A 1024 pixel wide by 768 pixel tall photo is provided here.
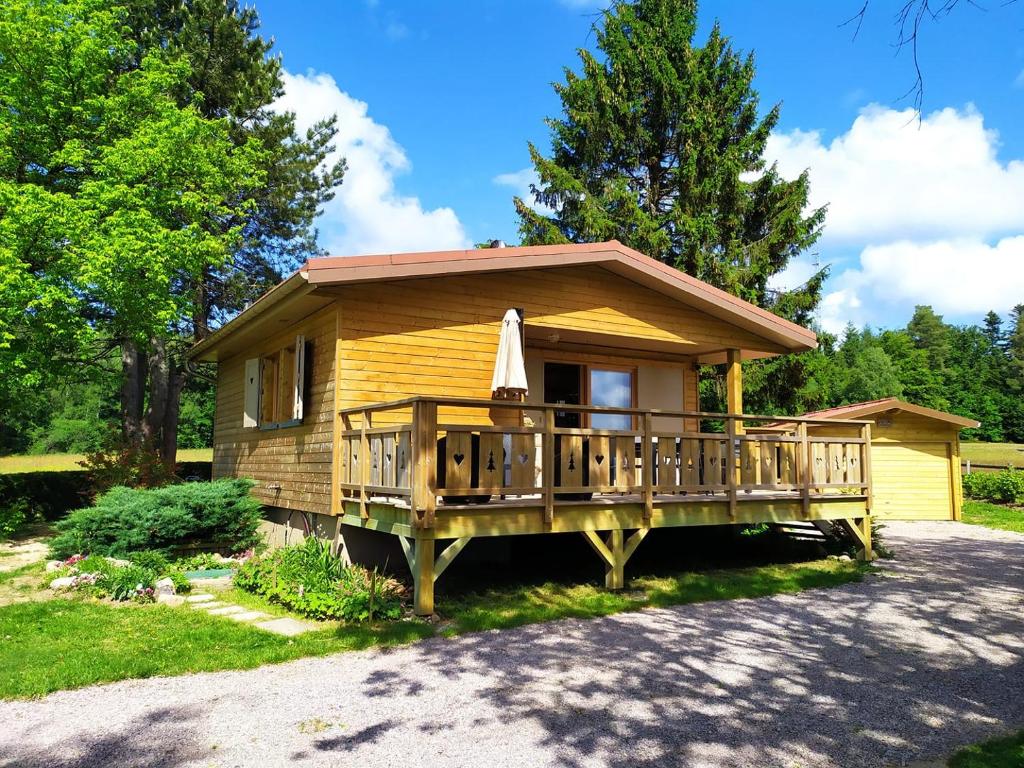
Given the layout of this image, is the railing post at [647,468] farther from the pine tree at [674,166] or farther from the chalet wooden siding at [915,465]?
the pine tree at [674,166]

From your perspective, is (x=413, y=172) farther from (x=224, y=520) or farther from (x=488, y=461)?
(x=488, y=461)

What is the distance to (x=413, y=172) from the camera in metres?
23.4

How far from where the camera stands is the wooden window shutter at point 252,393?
11.1 meters

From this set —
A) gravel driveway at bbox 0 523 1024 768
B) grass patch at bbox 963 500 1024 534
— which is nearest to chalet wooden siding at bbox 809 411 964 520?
grass patch at bbox 963 500 1024 534

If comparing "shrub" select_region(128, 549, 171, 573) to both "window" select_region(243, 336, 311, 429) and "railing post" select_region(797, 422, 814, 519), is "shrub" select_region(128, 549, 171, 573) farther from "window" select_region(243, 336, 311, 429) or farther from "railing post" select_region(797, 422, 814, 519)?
"railing post" select_region(797, 422, 814, 519)

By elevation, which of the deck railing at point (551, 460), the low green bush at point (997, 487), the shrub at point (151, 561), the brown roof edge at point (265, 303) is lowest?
the shrub at point (151, 561)

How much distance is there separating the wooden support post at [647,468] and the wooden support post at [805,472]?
8.82ft

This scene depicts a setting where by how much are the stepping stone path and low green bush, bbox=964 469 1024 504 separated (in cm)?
2018

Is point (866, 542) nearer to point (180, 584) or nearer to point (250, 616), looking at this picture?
point (250, 616)

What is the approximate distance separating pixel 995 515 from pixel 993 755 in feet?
55.2

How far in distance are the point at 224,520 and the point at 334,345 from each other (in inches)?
130

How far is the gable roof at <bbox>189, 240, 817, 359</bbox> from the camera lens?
7.65 meters

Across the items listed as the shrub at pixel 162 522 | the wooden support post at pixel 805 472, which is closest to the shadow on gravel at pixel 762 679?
the wooden support post at pixel 805 472

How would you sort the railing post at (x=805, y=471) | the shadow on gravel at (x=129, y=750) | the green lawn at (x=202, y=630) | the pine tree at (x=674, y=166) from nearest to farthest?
the shadow on gravel at (x=129, y=750), the green lawn at (x=202, y=630), the railing post at (x=805, y=471), the pine tree at (x=674, y=166)
